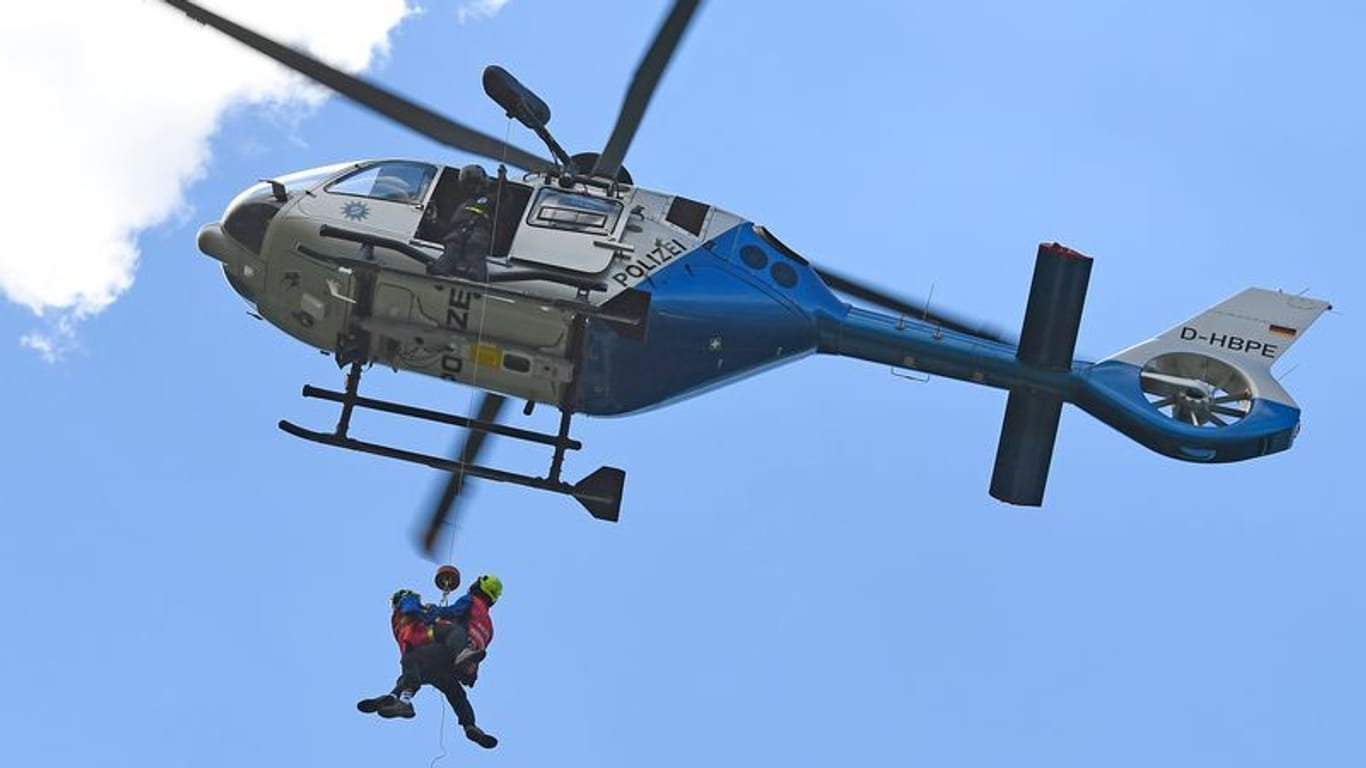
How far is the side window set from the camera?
1462 centimetres

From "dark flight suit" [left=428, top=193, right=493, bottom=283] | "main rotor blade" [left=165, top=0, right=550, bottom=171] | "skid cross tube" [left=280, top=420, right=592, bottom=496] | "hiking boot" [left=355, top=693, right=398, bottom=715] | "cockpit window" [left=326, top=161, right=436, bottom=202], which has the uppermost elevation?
"main rotor blade" [left=165, top=0, right=550, bottom=171]

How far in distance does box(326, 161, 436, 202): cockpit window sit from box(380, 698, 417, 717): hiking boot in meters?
4.39

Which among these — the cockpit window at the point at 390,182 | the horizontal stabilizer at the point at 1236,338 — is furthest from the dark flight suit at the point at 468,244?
the horizontal stabilizer at the point at 1236,338

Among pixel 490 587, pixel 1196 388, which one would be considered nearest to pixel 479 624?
pixel 490 587

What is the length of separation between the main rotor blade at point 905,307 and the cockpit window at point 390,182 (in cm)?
378

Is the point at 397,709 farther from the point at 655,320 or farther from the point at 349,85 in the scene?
the point at 349,85

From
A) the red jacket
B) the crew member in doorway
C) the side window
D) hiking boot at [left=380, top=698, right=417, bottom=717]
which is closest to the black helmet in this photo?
the crew member in doorway

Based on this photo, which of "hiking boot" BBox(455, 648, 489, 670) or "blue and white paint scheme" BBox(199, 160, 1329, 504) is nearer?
"hiking boot" BBox(455, 648, 489, 670)

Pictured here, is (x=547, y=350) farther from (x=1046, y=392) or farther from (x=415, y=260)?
(x=1046, y=392)

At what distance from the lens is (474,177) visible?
14.7m

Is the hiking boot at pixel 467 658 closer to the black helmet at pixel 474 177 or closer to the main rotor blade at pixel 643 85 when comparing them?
the black helmet at pixel 474 177

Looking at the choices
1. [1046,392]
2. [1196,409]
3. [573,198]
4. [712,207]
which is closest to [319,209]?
[573,198]

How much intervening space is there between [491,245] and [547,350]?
1009mm

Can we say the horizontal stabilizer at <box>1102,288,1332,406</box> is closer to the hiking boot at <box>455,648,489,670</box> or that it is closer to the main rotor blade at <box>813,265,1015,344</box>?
the main rotor blade at <box>813,265,1015,344</box>
